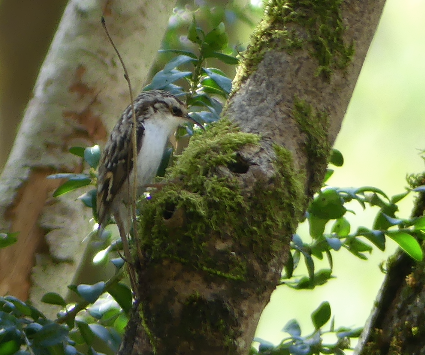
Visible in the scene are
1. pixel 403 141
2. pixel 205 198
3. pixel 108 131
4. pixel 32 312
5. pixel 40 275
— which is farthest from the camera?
pixel 403 141

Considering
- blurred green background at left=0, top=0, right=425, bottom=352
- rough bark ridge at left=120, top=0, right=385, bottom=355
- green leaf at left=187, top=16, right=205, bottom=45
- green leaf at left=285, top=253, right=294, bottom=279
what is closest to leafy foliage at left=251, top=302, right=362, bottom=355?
green leaf at left=285, top=253, right=294, bottom=279

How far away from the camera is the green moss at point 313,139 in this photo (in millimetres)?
1418

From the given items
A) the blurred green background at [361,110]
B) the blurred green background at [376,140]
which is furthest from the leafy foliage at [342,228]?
the blurred green background at [376,140]

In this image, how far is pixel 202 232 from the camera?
117 centimetres

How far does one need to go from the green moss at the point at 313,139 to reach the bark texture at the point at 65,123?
110 cm

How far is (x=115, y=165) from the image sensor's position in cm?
185

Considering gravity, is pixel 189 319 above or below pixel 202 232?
below

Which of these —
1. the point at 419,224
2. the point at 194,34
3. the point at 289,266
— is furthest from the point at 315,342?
the point at 194,34

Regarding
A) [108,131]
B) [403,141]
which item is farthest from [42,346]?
[403,141]

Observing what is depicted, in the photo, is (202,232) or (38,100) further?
(38,100)

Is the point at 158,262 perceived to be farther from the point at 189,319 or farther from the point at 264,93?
the point at 264,93

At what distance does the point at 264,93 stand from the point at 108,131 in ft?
3.37

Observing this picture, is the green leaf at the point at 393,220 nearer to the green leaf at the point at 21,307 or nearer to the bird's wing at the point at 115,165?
the bird's wing at the point at 115,165

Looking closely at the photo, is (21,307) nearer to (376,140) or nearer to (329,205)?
(329,205)
